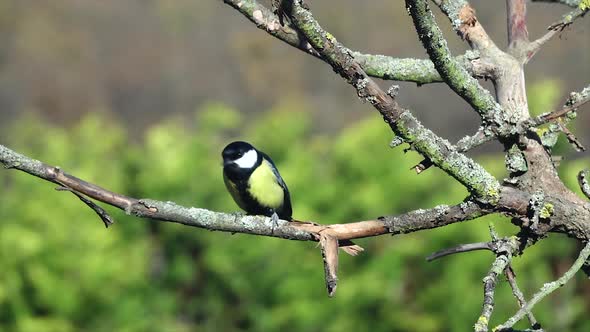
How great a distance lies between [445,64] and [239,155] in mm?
2484

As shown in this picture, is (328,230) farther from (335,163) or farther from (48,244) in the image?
(335,163)

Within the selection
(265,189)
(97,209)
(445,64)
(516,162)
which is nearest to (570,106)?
(516,162)

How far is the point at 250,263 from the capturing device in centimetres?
674

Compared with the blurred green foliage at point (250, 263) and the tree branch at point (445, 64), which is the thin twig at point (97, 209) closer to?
the tree branch at point (445, 64)

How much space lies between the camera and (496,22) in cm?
1317

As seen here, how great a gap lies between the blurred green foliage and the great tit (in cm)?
205

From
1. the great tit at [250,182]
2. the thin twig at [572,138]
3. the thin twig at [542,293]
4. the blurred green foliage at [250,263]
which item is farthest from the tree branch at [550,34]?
the blurred green foliage at [250,263]

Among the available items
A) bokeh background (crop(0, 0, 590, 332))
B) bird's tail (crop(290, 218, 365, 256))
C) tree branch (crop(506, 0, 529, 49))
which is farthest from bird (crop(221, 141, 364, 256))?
tree branch (crop(506, 0, 529, 49))

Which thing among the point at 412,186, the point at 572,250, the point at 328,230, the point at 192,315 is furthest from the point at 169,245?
the point at 328,230

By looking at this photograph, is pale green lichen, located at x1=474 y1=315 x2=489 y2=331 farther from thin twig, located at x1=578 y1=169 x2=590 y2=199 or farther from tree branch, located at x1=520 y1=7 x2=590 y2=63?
tree branch, located at x1=520 y1=7 x2=590 y2=63

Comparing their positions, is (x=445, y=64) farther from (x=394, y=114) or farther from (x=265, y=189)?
(x=265, y=189)

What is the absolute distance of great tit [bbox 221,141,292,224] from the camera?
14.1 feet

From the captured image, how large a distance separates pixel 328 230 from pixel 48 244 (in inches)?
182

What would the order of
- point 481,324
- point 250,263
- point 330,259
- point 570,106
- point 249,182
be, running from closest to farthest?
point 481,324, point 570,106, point 330,259, point 249,182, point 250,263
